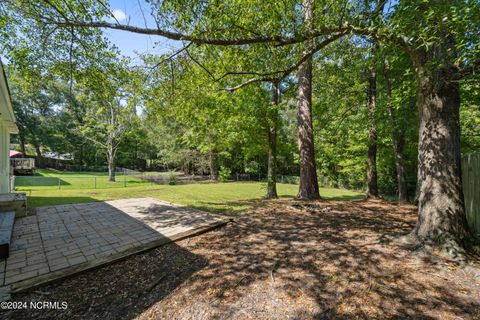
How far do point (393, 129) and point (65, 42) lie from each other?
9421 mm

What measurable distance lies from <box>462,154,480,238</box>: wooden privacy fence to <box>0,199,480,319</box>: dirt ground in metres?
1.14

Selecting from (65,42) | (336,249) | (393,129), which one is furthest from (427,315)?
(65,42)

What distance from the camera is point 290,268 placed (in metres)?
2.75

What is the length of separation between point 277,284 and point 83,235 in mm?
3854

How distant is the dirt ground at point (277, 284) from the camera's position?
201 cm

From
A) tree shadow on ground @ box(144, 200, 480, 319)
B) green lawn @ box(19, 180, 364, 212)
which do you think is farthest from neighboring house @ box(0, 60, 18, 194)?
tree shadow on ground @ box(144, 200, 480, 319)

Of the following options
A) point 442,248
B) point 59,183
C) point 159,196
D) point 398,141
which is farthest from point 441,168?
point 59,183

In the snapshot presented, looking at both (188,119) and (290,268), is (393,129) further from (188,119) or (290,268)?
(188,119)

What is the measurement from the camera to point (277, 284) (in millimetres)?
2418

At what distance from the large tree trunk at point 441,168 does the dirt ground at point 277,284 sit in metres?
0.45

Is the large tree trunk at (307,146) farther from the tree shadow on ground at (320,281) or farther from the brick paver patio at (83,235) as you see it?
the brick paver patio at (83,235)

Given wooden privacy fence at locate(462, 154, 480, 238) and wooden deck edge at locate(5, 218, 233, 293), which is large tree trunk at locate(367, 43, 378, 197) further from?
wooden deck edge at locate(5, 218, 233, 293)

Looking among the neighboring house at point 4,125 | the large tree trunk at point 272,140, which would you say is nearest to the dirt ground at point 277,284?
the neighboring house at point 4,125

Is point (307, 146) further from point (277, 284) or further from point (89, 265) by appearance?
point (89, 265)
